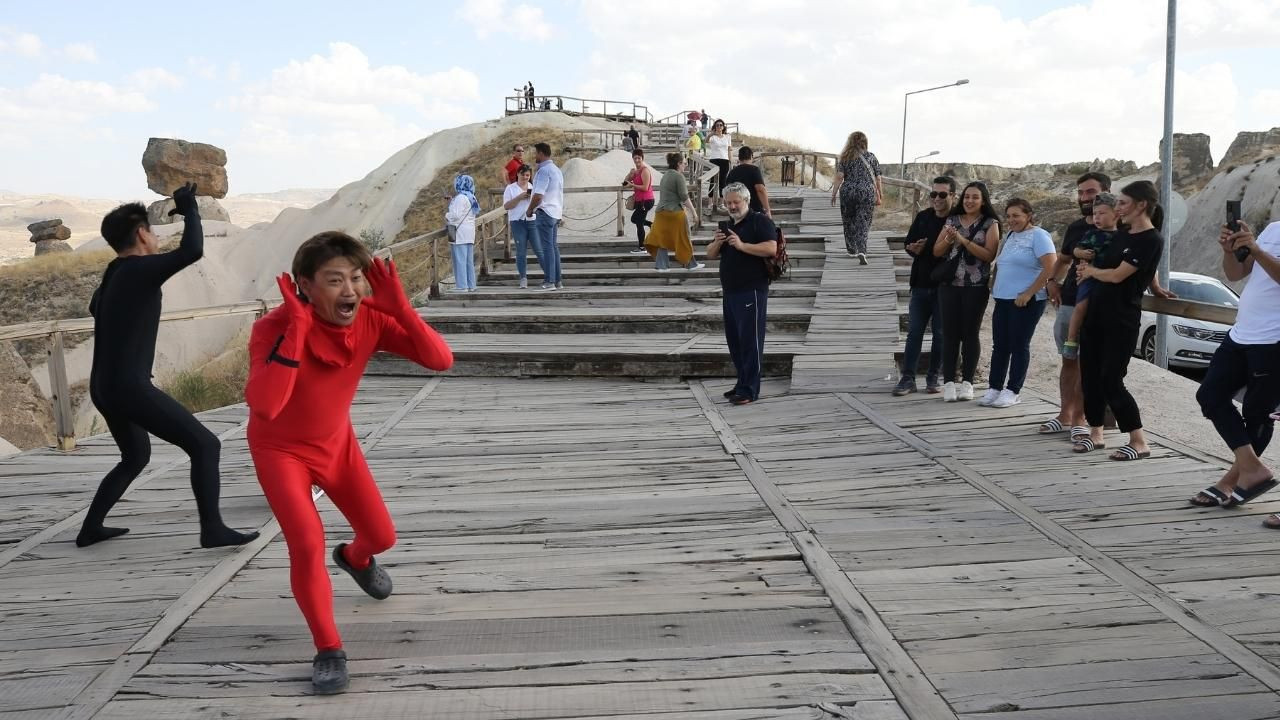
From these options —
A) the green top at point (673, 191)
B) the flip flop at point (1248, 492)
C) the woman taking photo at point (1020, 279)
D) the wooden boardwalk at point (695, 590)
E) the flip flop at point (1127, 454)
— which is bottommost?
the wooden boardwalk at point (695, 590)

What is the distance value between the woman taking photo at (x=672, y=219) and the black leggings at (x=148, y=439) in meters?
8.78

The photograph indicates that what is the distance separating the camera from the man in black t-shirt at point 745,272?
7863mm

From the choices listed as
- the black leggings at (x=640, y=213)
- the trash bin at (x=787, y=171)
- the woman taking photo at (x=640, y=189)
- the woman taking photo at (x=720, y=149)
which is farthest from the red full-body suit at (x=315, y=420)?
the trash bin at (x=787, y=171)

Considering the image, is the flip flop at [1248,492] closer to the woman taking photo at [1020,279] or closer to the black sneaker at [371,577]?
the woman taking photo at [1020,279]

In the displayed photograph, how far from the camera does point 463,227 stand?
42.9ft

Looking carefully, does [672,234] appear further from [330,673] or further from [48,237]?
[48,237]

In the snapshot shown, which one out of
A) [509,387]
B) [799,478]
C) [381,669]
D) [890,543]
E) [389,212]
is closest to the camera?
[381,669]

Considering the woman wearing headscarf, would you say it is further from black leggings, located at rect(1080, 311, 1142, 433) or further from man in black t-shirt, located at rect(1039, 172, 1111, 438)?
black leggings, located at rect(1080, 311, 1142, 433)

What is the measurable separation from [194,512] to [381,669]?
2624 mm

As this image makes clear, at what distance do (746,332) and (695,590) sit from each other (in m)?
4.34

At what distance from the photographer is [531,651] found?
344cm

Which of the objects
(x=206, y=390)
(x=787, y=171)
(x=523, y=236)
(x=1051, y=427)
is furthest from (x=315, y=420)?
(x=787, y=171)

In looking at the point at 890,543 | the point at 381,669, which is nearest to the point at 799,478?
the point at 890,543

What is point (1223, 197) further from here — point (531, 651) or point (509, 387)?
point (531, 651)
